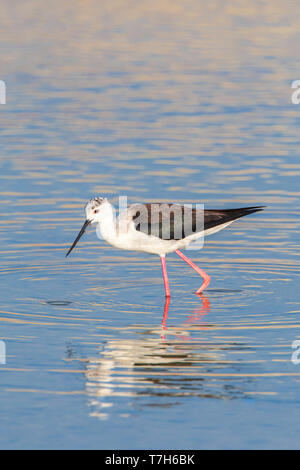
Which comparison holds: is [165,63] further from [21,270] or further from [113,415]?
[113,415]

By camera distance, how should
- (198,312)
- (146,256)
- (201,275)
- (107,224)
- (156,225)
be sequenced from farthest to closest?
(146,256)
(201,275)
(156,225)
(107,224)
(198,312)

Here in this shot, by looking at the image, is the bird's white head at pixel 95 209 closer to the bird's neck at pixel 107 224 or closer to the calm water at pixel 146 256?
the bird's neck at pixel 107 224

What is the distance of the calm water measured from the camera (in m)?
9.52

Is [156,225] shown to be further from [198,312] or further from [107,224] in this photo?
[198,312]

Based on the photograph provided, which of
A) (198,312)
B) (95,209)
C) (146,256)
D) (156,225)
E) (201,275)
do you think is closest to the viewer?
(198,312)

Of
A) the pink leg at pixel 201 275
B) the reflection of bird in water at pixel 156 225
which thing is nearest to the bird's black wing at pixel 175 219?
the reflection of bird in water at pixel 156 225

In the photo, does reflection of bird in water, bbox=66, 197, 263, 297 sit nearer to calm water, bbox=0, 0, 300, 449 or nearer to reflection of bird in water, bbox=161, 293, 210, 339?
reflection of bird in water, bbox=161, 293, 210, 339

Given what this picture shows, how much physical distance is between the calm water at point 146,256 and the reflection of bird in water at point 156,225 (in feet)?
1.61

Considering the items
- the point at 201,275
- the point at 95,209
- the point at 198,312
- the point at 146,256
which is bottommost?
the point at 198,312

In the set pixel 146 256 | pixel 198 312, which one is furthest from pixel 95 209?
pixel 146 256

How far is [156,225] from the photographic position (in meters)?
13.7

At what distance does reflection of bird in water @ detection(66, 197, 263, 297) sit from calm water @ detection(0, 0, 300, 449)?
0.49 metres

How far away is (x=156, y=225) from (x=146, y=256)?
207 cm

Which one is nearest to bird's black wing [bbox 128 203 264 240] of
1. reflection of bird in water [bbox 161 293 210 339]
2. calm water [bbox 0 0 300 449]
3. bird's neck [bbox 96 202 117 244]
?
bird's neck [bbox 96 202 117 244]
